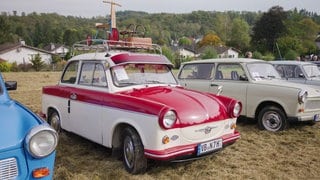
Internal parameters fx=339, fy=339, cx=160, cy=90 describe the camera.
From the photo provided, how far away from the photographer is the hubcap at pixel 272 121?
7.40m

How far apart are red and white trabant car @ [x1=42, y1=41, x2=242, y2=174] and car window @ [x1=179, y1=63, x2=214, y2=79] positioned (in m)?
2.56

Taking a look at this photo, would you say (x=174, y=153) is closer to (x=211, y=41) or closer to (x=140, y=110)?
(x=140, y=110)

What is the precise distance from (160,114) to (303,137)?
411cm

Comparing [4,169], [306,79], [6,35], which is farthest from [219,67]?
[6,35]

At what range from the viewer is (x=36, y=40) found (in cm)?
9381

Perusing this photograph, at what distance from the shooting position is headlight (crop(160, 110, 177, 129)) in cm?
416

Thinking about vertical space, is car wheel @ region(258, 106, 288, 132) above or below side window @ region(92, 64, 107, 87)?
below

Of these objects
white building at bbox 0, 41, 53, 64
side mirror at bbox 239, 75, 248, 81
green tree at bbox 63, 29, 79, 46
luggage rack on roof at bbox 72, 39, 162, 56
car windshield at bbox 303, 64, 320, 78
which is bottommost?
side mirror at bbox 239, 75, 248, 81

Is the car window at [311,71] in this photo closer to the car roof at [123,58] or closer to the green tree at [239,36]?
the car roof at [123,58]

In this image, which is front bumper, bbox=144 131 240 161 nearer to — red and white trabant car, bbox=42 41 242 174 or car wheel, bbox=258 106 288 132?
red and white trabant car, bbox=42 41 242 174

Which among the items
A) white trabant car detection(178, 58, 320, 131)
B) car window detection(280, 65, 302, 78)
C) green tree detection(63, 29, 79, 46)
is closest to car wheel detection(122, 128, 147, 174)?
white trabant car detection(178, 58, 320, 131)

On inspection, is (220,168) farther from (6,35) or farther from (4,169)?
(6,35)

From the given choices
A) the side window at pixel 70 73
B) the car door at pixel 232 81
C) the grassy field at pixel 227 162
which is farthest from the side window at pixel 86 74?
the car door at pixel 232 81

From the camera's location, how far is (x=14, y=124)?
306cm
